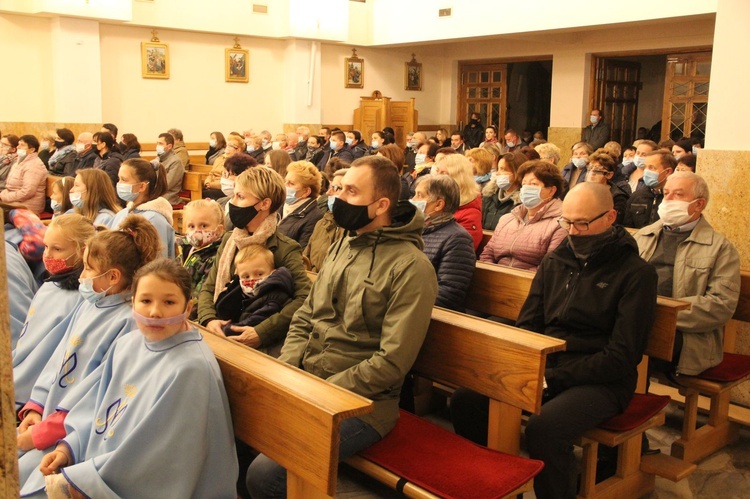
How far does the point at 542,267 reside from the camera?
3.72 metres

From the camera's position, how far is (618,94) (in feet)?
53.4

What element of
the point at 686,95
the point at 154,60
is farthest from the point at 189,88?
the point at 686,95

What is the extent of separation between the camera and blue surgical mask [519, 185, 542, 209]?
495 cm

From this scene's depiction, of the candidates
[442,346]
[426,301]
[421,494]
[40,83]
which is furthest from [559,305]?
[40,83]

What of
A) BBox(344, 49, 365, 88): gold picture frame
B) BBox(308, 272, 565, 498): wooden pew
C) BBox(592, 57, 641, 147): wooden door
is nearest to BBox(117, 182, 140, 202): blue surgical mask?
BBox(308, 272, 565, 498): wooden pew

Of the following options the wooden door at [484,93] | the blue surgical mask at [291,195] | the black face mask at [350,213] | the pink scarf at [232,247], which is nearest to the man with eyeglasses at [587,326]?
the black face mask at [350,213]

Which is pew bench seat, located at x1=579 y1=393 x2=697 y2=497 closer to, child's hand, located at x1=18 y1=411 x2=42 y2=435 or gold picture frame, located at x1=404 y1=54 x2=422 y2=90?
child's hand, located at x1=18 y1=411 x2=42 y2=435

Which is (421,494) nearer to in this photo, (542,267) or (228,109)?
(542,267)

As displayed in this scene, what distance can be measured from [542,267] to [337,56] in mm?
15142

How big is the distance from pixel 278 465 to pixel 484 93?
55.5ft

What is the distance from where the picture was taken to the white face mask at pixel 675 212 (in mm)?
4070

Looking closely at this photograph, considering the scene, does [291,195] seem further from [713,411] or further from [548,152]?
[548,152]

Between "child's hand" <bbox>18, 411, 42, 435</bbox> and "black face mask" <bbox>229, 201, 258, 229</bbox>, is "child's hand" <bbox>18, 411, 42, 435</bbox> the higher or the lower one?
the lower one

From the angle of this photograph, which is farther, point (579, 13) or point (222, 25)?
point (222, 25)
